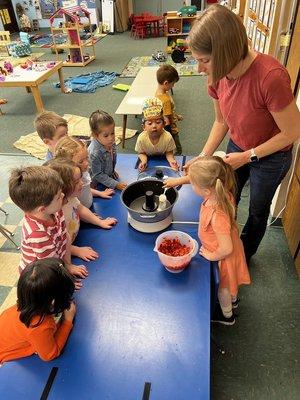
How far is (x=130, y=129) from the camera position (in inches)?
153

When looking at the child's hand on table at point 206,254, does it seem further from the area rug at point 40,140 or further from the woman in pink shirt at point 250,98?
the area rug at point 40,140

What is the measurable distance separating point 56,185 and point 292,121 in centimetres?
97

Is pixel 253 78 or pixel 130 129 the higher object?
pixel 253 78

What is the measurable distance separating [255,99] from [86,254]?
98cm

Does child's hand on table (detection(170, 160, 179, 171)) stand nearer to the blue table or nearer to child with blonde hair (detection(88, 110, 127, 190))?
child with blonde hair (detection(88, 110, 127, 190))

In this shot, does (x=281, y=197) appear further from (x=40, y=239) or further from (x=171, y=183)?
(x=40, y=239)

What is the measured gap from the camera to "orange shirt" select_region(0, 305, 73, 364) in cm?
98

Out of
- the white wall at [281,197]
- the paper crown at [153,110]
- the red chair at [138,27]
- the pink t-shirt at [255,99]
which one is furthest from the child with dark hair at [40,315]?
the red chair at [138,27]

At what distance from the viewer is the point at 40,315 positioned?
0.96 meters

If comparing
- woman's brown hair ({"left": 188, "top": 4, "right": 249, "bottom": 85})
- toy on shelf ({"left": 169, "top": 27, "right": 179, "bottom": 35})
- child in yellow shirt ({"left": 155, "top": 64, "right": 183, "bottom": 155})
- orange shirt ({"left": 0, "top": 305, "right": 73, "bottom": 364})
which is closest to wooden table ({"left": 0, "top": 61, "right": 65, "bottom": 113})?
child in yellow shirt ({"left": 155, "top": 64, "right": 183, "bottom": 155})

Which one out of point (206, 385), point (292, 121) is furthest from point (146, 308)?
point (292, 121)

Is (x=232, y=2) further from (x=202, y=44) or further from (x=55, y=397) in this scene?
(x=55, y=397)

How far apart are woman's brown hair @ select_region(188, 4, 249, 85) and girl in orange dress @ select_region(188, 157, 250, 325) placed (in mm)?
370

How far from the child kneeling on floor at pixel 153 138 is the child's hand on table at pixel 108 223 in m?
0.55
